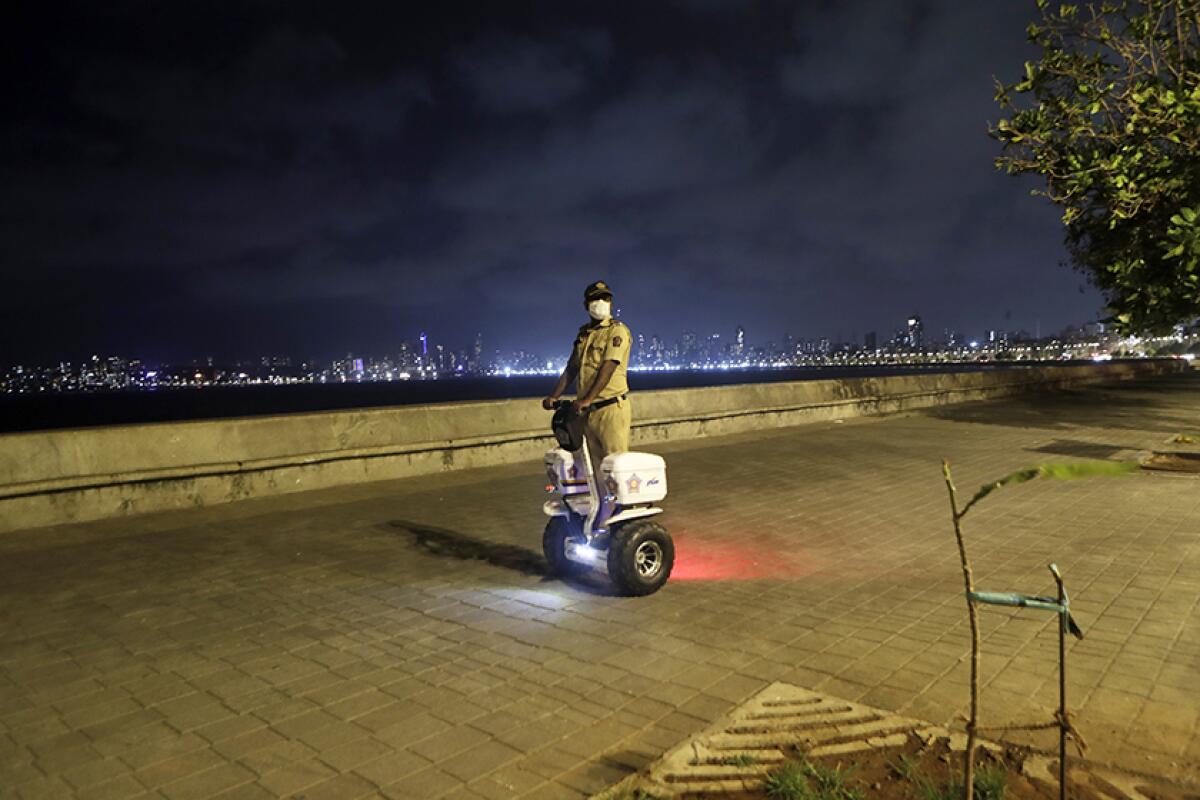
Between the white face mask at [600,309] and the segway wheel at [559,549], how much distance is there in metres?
1.60

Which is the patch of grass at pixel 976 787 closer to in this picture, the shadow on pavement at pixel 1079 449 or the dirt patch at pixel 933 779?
the dirt patch at pixel 933 779

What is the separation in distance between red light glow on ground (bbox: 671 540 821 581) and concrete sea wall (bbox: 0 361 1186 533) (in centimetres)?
554

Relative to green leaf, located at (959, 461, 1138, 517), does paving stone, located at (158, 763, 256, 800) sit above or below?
below

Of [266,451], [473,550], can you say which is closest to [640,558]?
[473,550]

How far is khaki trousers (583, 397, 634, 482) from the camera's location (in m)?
5.47

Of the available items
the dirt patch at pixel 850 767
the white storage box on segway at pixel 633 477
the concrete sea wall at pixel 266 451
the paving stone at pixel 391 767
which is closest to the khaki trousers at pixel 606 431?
the white storage box on segway at pixel 633 477

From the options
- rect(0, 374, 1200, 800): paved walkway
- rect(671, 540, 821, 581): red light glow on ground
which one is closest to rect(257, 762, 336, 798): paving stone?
rect(0, 374, 1200, 800): paved walkway

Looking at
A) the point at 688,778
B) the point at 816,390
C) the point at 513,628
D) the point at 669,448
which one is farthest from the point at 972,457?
the point at 688,778

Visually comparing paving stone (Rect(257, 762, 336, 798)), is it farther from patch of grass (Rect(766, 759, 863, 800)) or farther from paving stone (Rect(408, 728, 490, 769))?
patch of grass (Rect(766, 759, 863, 800))

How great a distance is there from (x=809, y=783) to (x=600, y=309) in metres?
3.44

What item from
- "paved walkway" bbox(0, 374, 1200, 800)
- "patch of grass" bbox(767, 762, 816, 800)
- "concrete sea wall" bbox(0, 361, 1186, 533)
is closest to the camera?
"patch of grass" bbox(767, 762, 816, 800)

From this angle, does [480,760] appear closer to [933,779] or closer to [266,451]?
[933,779]

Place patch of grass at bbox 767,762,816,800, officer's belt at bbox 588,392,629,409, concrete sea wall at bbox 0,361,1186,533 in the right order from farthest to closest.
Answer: concrete sea wall at bbox 0,361,1186,533 < officer's belt at bbox 588,392,629,409 < patch of grass at bbox 767,762,816,800

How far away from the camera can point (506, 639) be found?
476 centimetres
